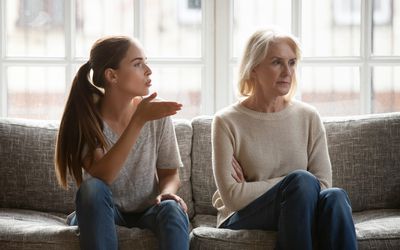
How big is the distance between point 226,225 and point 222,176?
0.19m

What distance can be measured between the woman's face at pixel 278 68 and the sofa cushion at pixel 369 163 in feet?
1.71

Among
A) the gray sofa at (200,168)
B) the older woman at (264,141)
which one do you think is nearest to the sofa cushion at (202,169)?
the gray sofa at (200,168)

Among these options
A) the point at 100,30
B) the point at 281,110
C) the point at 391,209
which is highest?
the point at 100,30

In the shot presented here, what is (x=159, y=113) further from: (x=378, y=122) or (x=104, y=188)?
(x=378, y=122)

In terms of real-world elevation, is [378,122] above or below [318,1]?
below

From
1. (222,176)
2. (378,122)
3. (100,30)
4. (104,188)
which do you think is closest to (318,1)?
(378,122)

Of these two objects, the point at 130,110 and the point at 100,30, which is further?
the point at 100,30

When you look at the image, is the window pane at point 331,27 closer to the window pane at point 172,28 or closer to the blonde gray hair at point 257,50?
the window pane at point 172,28

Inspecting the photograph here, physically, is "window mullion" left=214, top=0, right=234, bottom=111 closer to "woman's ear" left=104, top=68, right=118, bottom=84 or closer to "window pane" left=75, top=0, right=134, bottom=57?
"window pane" left=75, top=0, right=134, bottom=57

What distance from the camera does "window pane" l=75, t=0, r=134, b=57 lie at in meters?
4.12

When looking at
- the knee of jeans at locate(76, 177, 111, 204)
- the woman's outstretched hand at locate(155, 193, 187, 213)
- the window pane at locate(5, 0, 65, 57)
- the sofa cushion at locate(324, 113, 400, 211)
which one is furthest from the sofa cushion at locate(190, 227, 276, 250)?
the window pane at locate(5, 0, 65, 57)

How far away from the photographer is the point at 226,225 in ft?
10.4

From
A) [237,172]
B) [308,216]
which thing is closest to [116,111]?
[237,172]

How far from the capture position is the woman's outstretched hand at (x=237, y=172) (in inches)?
124
